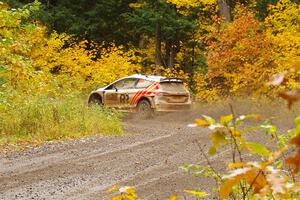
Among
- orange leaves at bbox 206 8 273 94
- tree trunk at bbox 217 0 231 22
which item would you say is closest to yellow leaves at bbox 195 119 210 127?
orange leaves at bbox 206 8 273 94

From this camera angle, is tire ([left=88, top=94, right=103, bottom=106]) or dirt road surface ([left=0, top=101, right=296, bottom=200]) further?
tire ([left=88, top=94, right=103, bottom=106])

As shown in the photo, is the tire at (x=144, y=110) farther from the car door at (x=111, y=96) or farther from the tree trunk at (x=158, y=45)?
the tree trunk at (x=158, y=45)

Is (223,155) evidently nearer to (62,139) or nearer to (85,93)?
(62,139)

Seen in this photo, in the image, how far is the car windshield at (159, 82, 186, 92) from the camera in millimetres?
19370

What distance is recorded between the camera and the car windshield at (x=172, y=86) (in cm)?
1937

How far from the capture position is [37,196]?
7.10 meters

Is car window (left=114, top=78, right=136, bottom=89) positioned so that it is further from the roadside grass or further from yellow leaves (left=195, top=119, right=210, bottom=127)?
yellow leaves (left=195, top=119, right=210, bottom=127)

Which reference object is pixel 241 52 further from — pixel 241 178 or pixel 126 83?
pixel 241 178

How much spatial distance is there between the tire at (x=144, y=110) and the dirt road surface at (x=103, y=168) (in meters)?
5.33

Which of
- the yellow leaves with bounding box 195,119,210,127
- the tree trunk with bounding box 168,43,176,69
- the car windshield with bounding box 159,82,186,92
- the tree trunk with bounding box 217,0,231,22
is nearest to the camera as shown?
the yellow leaves with bounding box 195,119,210,127

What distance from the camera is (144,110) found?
19.3m

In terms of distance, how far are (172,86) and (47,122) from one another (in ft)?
24.9

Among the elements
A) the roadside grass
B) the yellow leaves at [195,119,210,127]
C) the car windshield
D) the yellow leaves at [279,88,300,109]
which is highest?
the car windshield

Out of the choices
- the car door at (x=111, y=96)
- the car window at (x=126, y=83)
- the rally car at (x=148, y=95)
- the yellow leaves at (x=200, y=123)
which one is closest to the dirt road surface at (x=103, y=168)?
the yellow leaves at (x=200, y=123)
